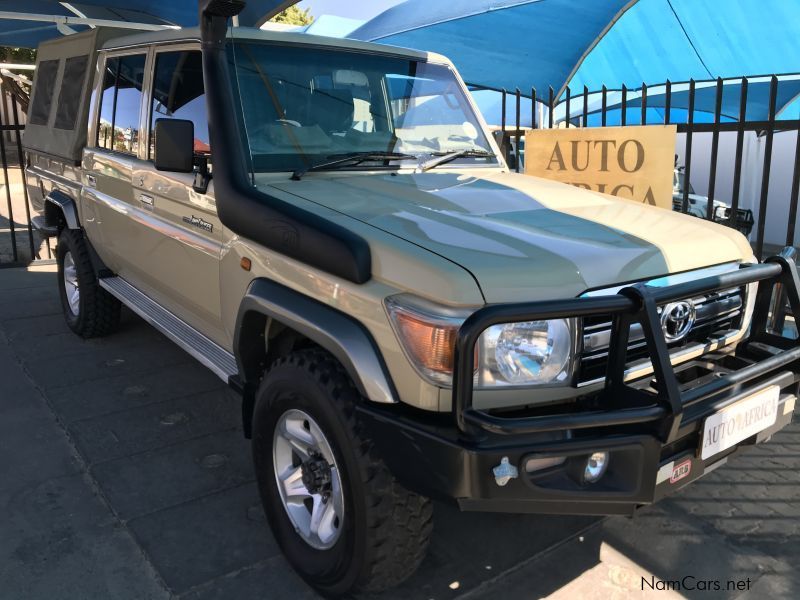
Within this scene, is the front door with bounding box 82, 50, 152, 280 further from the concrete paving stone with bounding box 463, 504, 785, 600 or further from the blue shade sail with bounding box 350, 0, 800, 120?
the blue shade sail with bounding box 350, 0, 800, 120

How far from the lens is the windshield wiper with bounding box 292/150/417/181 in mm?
3020

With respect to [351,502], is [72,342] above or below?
below

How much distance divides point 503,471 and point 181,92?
2675 mm

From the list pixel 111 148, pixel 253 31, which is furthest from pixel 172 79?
pixel 111 148

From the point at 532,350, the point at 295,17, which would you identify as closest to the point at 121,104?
the point at 532,350

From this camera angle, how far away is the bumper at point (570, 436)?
1.93 meters

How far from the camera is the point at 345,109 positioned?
3.39 meters

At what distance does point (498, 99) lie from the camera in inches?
605

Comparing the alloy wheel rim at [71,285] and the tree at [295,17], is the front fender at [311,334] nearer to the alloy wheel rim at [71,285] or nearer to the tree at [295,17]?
the alloy wheel rim at [71,285]

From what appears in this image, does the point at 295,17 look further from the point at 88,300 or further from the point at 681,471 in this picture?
the point at 681,471

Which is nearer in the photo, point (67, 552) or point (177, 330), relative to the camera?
point (67, 552)

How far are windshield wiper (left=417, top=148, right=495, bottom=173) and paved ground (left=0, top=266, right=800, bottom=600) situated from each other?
65.4 inches

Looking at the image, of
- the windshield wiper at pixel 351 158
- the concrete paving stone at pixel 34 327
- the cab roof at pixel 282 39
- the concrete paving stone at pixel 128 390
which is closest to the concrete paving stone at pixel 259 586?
the windshield wiper at pixel 351 158

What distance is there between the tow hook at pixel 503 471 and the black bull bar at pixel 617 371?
0.10m
